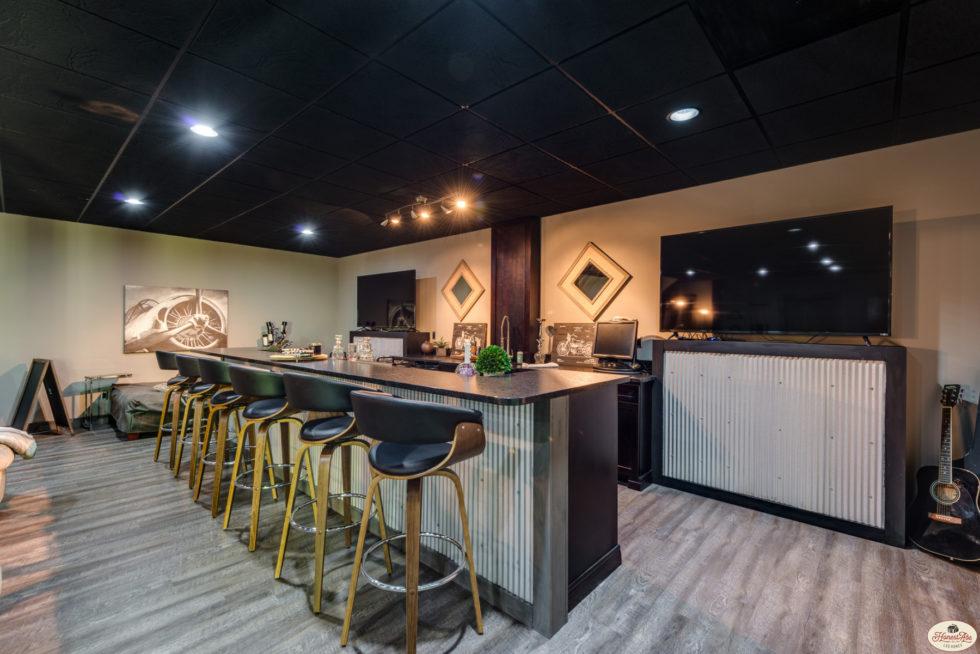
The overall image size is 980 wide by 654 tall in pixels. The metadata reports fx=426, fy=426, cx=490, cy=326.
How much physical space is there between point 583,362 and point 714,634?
2.67 m

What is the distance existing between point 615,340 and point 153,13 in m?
3.81

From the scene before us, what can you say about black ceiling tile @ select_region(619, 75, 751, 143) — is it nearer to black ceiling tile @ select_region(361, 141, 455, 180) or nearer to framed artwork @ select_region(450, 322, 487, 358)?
black ceiling tile @ select_region(361, 141, 455, 180)

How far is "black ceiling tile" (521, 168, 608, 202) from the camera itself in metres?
3.63

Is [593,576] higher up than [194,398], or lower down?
lower down

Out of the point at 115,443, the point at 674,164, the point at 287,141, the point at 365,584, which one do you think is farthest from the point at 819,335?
the point at 115,443

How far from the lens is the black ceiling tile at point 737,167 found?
3204 mm

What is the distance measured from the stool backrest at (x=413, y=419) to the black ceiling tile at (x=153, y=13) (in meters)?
1.76

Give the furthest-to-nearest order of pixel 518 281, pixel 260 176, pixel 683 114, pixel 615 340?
pixel 518 281 < pixel 615 340 < pixel 260 176 < pixel 683 114

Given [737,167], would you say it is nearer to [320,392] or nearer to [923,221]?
[923,221]

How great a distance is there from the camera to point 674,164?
3365 mm

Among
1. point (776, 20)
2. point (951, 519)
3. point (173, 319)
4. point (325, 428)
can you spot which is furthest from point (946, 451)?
point (173, 319)

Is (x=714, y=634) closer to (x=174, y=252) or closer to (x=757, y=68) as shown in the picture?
(x=757, y=68)

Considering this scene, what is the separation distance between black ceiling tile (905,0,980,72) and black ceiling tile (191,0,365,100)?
2.45m

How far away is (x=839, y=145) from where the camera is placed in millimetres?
2980
